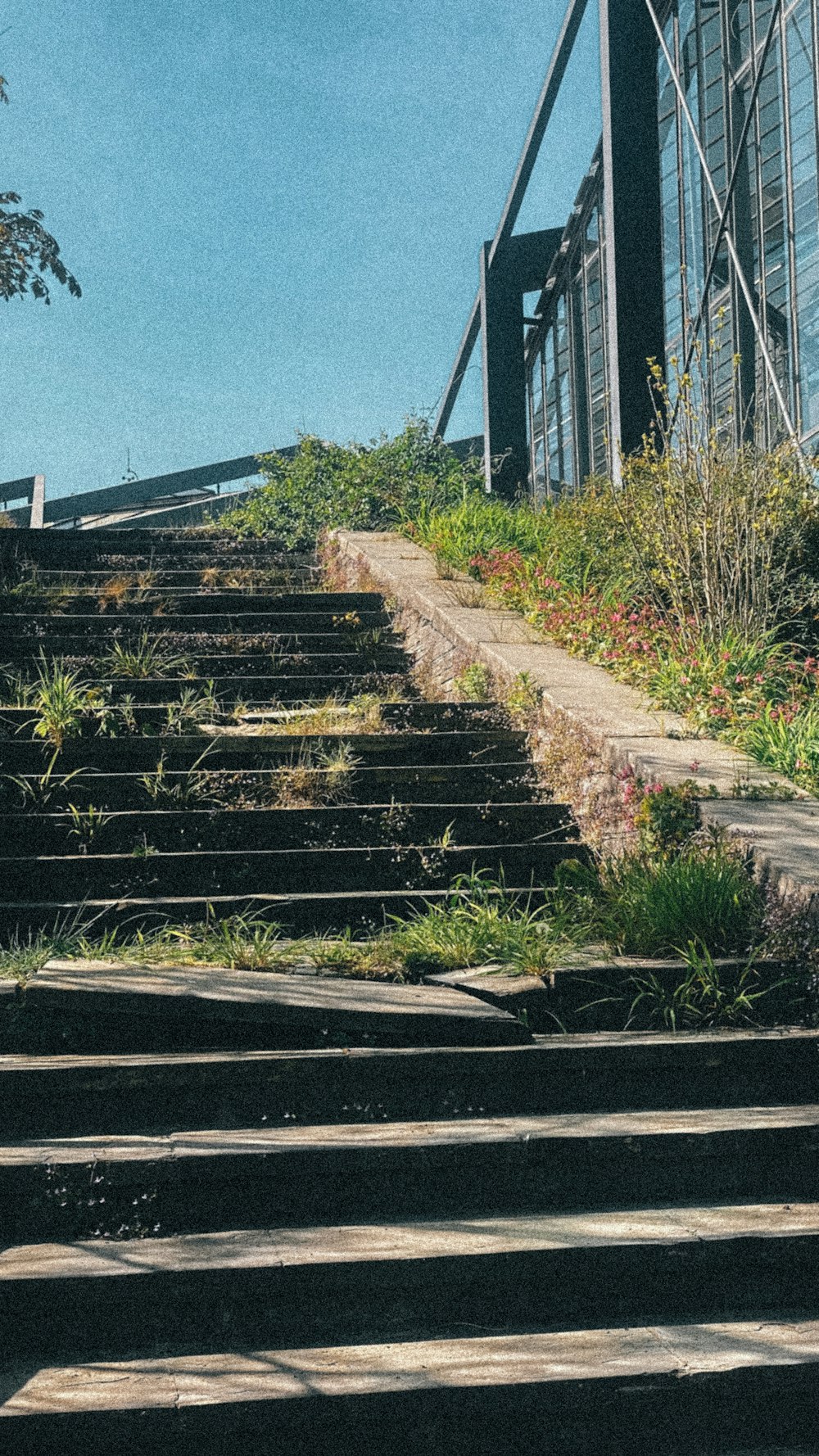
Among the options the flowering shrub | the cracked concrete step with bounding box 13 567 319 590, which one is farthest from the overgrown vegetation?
the cracked concrete step with bounding box 13 567 319 590

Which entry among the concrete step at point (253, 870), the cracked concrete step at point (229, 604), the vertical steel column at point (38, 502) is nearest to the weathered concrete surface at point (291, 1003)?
the concrete step at point (253, 870)

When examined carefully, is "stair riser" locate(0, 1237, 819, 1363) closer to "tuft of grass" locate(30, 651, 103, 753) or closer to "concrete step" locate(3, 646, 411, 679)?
"tuft of grass" locate(30, 651, 103, 753)

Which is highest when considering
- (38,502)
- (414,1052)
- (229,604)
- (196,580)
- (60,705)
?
(38,502)

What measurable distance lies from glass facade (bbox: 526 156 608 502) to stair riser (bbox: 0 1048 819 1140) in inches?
503

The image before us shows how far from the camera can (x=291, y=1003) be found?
11.8ft

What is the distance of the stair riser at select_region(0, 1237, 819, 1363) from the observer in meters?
2.66

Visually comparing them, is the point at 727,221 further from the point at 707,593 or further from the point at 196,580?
the point at 196,580

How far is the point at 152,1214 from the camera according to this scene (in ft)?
9.71

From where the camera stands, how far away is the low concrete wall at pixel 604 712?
437cm

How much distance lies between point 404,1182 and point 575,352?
54.4ft

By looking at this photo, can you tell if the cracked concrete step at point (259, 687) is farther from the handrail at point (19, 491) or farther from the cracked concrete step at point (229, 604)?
the handrail at point (19, 491)

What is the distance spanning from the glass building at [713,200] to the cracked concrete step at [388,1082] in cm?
669

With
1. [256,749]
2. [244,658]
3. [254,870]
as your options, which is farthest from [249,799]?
[244,658]

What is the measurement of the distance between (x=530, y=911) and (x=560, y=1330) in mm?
2216
